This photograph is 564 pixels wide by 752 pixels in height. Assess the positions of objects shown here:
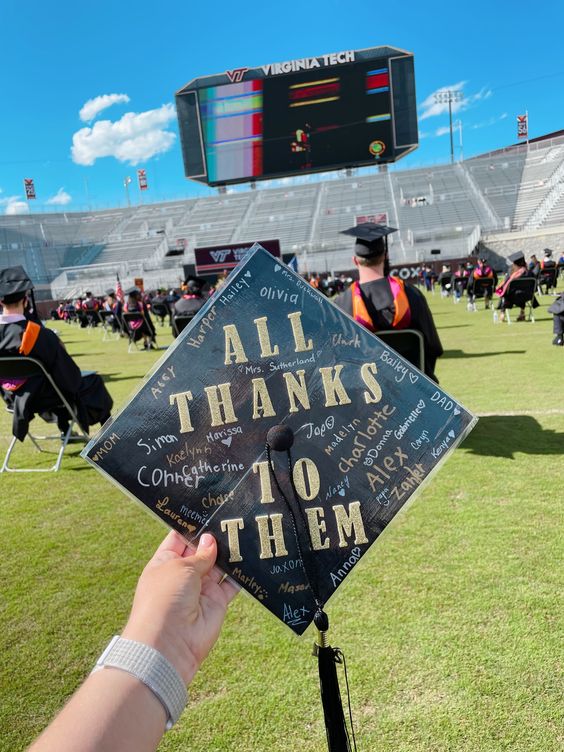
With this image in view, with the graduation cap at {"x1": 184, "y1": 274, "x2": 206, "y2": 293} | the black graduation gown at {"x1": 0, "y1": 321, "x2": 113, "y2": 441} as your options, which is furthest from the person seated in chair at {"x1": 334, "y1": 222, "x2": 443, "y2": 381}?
the graduation cap at {"x1": 184, "y1": 274, "x2": 206, "y2": 293}

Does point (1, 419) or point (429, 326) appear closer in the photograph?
point (429, 326)

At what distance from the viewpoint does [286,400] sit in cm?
113

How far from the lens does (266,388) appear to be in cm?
113

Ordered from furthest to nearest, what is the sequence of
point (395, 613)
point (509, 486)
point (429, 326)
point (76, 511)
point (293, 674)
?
1. point (429, 326)
2. point (76, 511)
3. point (509, 486)
4. point (395, 613)
5. point (293, 674)

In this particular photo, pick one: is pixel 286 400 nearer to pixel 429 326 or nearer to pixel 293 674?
pixel 293 674

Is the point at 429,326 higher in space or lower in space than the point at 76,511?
higher

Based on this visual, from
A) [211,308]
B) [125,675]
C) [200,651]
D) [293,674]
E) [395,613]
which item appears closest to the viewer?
[125,675]

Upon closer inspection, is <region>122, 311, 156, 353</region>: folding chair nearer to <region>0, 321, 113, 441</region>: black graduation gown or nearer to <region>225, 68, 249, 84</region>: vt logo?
<region>0, 321, 113, 441</region>: black graduation gown

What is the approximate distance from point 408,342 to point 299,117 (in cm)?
2868

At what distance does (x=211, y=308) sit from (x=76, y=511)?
272cm

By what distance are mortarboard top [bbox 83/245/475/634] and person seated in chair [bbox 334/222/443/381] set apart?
2713 mm

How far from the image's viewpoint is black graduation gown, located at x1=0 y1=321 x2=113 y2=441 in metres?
3.88

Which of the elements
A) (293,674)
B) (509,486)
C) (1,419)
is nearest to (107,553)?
(293,674)

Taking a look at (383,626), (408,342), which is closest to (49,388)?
(408,342)
